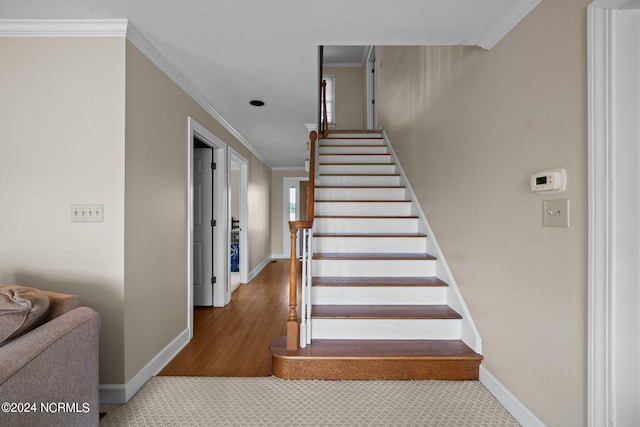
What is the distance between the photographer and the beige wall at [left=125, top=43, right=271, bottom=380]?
1.97 meters

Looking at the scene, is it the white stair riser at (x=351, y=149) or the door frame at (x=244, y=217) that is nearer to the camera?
the white stair riser at (x=351, y=149)

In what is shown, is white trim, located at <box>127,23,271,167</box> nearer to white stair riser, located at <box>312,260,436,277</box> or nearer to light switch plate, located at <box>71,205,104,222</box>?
light switch plate, located at <box>71,205,104,222</box>

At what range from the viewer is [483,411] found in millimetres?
1798

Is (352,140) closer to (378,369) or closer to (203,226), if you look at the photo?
(203,226)

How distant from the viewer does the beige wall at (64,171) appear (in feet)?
6.11

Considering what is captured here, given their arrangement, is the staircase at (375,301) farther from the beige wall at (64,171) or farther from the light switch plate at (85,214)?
the light switch plate at (85,214)

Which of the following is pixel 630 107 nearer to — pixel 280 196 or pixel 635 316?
pixel 635 316

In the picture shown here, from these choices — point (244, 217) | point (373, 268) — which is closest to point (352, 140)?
point (244, 217)

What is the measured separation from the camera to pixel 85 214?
6.17 ft

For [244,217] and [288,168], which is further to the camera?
[288,168]

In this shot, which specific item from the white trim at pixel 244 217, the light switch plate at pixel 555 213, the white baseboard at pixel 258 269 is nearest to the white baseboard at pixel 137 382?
the light switch plate at pixel 555 213

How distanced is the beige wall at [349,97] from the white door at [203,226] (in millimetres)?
4129

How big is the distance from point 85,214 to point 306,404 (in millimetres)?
1646

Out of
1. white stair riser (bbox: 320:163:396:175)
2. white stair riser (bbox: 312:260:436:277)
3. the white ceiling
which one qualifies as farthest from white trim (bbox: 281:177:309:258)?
the white ceiling
